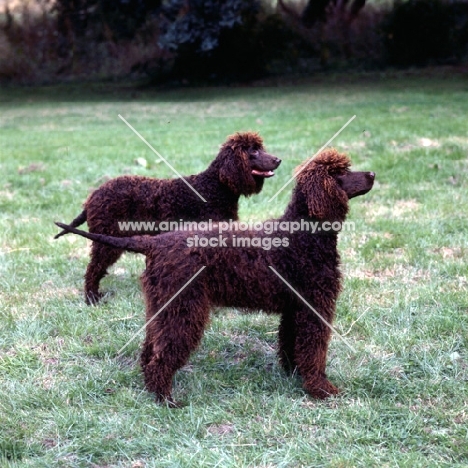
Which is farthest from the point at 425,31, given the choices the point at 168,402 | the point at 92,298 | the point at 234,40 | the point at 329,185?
the point at 168,402

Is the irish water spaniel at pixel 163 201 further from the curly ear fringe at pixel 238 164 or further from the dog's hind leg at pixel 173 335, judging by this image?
the dog's hind leg at pixel 173 335

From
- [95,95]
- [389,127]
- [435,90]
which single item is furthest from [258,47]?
[389,127]

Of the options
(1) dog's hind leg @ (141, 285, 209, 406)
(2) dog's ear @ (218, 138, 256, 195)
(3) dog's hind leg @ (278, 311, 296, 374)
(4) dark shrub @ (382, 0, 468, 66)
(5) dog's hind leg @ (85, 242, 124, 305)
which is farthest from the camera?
(4) dark shrub @ (382, 0, 468, 66)

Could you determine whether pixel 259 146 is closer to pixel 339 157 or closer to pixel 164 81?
pixel 339 157

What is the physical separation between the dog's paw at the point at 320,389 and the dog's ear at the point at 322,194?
0.91 meters

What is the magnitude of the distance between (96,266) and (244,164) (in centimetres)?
139

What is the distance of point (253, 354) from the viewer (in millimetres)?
3975

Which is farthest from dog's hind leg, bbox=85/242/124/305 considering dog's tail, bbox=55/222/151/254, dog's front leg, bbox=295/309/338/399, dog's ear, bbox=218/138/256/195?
dog's front leg, bbox=295/309/338/399

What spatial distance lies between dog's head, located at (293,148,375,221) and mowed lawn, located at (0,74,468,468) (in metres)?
0.99

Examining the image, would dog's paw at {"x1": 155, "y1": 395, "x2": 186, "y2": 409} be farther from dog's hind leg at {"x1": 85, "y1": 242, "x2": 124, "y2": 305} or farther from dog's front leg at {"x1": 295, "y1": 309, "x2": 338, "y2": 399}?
dog's hind leg at {"x1": 85, "y1": 242, "x2": 124, "y2": 305}

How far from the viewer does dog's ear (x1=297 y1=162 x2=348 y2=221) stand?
336 centimetres

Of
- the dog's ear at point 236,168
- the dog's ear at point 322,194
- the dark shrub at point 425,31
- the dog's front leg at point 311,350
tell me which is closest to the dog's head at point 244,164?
the dog's ear at point 236,168

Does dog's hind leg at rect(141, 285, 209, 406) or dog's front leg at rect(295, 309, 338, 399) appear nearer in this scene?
dog's hind leg at rect(141, 285, 209, 406)

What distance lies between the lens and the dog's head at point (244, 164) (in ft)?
14.7
